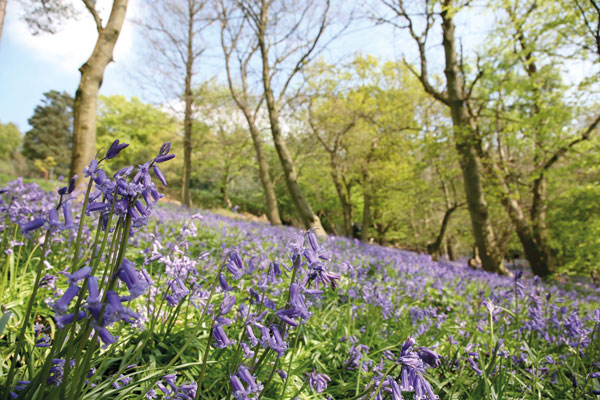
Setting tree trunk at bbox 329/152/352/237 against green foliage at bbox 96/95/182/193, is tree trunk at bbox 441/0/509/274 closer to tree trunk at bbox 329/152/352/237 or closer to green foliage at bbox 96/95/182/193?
tree trunk at bbox 329/152/352/237

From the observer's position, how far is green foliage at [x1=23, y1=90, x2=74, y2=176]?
1875 inches

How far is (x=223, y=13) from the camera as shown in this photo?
1385 centimetres

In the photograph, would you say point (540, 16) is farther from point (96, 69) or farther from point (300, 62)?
point (96, 69)

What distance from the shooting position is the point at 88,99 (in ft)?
21.5

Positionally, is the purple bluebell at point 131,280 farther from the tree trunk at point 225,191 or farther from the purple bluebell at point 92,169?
the tree trunk at point 225,191

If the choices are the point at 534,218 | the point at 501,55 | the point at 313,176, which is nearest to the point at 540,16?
the point at 501,55

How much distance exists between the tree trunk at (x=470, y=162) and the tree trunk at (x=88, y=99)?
369 inches

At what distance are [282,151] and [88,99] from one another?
6290mm

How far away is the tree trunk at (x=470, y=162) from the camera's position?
32.3 ft

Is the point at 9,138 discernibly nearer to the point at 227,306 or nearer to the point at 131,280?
the point at 227,306

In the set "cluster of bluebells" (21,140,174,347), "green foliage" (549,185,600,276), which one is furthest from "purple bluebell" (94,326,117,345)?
"green foliage" (549,185,600,276)

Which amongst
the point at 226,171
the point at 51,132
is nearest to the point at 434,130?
the point at 226,171

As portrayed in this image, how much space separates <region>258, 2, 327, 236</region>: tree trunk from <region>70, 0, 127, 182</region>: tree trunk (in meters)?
5.90

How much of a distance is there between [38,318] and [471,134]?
1079 cm
